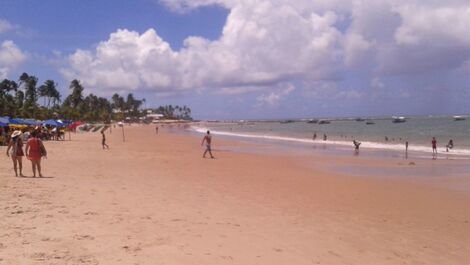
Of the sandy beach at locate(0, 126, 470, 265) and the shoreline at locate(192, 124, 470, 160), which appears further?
the shoreline at locate(192, 124, 470, 160)

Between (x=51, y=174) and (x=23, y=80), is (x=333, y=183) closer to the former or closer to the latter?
(x=51, y=174)

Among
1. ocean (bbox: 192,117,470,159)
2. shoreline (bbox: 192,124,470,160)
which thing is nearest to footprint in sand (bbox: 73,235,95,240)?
shoreline (bbox: 192,124,470,160)

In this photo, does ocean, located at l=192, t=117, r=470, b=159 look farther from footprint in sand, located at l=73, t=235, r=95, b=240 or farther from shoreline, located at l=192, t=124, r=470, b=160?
footprint in sand, located at l=73, t=235, r=95, b=240

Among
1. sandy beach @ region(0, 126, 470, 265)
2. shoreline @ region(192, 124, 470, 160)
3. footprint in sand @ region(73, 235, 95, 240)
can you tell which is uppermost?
footprint in sand @ region(73, 235, 95, 240)

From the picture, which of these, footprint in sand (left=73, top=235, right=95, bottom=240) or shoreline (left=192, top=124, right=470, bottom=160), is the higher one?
footprint in sand (left=73, top=235, right=95, bottom=240)

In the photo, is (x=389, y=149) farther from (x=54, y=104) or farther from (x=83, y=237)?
(x=54, y=104)

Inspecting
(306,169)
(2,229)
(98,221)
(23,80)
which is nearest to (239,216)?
(98,221)

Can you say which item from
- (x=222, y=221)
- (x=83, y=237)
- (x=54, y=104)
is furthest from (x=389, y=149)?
(x=54, y=104)

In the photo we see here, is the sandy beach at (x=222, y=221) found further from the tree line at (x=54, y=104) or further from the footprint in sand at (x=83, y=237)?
the tree line at (x=54, y=104)

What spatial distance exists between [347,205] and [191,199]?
4380 millimetres

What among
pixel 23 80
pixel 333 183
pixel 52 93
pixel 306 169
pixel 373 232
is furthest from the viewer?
pixel 52 93

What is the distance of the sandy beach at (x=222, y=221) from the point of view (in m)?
6.88

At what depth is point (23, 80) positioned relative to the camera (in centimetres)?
10275

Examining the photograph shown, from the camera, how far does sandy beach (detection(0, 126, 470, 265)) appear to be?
688cm
